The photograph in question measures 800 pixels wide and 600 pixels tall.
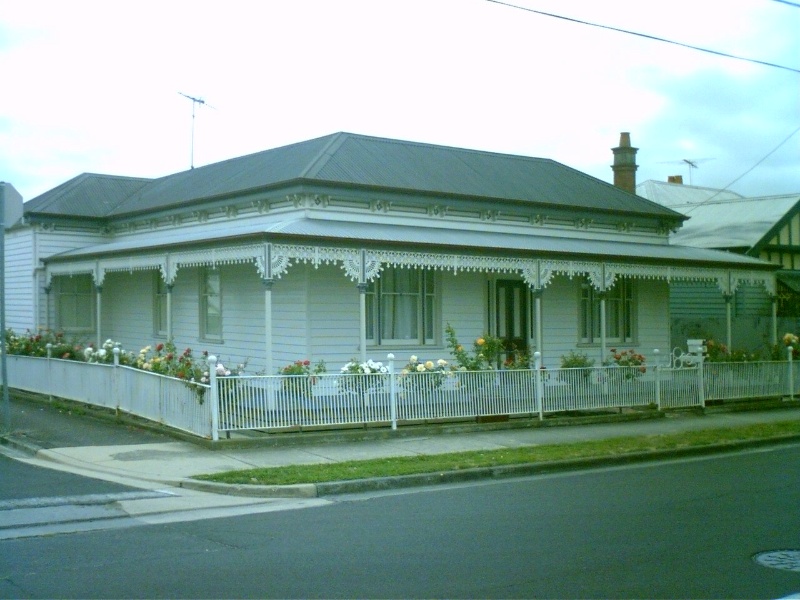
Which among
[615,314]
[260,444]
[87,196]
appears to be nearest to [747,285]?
[615,314]

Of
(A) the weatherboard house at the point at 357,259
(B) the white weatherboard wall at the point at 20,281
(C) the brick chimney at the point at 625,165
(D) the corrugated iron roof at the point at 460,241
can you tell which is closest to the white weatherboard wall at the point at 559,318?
(A) the weatherboard house at the point at 357,259

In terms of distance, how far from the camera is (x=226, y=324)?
20.8 metres

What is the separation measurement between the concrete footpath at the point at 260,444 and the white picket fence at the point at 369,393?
0.25 meters

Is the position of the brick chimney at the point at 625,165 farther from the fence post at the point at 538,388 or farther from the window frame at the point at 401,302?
the fence post at the point at 538,388

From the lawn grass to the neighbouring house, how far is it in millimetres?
10628

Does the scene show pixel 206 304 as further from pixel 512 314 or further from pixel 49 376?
pixel 512 314

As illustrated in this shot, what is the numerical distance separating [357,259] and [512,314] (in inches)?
251

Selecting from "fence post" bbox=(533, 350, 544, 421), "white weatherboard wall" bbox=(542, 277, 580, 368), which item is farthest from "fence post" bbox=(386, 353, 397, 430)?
"white weatherboard wall" bbox=(542, 277, 580, 368)

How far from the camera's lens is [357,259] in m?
16.8

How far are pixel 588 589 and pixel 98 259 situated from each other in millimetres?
18342

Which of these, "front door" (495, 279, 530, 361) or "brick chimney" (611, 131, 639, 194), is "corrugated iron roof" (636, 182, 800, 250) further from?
"front door" (495, 279, 530, 361)

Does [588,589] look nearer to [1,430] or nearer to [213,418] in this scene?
[213,418]

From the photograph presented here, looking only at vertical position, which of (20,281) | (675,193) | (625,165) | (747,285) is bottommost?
(747,285)

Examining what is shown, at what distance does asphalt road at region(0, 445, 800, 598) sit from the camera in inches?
272
